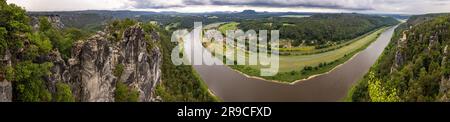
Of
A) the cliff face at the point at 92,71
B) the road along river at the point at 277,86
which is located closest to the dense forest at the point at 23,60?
the cliff face at the point at 92,71

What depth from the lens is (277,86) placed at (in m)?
31.6

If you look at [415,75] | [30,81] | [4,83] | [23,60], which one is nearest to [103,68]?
[23,60]

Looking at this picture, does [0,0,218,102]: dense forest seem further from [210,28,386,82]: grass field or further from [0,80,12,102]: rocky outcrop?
[210,28,386,82]: grass field

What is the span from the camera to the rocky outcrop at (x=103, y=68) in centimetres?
1308

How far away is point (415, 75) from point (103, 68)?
20.1 meters

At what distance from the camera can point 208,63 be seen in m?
42.9

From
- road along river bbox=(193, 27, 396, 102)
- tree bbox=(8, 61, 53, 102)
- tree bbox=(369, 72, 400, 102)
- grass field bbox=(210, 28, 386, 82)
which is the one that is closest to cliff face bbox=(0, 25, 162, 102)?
tree bbox=(8, 61, 53, 102)

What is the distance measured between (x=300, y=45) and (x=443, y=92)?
37.2m

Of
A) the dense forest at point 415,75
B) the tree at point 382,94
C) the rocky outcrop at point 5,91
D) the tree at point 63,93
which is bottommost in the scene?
the tree at point 382,94

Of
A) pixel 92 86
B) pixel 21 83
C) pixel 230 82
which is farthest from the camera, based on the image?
pixel 230 82

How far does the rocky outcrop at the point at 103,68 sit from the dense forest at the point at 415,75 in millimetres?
12038

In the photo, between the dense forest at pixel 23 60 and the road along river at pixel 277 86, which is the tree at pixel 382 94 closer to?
the road along river at pixel 277 86
